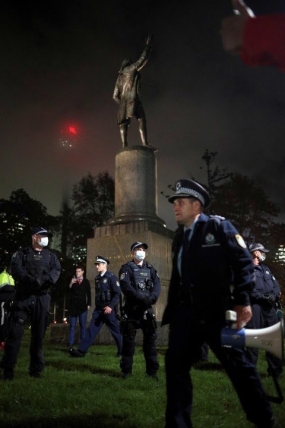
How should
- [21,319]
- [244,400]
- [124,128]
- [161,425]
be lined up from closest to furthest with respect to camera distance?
[244,400] → [161,425] → [21,319] → [124,128]

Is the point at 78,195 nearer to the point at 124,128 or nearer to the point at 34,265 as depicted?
the point at 124,128

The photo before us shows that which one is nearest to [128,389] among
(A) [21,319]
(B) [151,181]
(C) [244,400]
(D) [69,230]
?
(A) [21,319]

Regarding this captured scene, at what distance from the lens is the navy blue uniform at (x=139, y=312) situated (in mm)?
6297

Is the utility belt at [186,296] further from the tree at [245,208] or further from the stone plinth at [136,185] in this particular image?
the tree at [245,208]

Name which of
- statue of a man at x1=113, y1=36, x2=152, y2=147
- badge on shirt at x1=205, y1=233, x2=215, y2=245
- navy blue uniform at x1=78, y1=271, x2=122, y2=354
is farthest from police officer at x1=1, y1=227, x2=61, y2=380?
statue of a man at x1=113, y1=36, x2=152, y2=147

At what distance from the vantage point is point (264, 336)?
3.05 metres

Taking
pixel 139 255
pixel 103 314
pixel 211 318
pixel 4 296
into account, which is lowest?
pixel 211 318

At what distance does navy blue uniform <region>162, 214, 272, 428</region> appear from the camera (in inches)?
118

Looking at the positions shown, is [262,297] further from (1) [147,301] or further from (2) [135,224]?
(2) [135,224]

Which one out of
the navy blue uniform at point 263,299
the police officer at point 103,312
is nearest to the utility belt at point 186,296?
the navy blue uniform at point 263,299

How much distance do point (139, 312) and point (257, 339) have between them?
367 cm

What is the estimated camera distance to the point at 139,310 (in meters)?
6.53

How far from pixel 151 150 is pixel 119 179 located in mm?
1574

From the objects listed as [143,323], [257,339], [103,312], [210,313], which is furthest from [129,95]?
[257,339]
